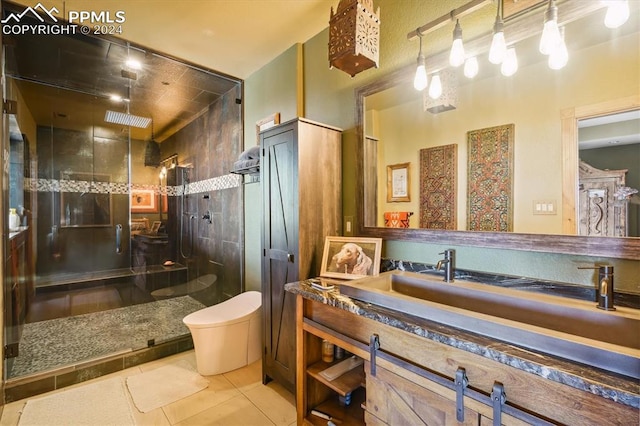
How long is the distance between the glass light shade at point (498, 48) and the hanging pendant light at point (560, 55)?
0.61 feet

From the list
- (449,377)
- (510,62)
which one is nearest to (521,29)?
(510,62)

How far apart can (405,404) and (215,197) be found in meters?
3.11

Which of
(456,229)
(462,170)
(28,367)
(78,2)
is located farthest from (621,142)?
(28,367)

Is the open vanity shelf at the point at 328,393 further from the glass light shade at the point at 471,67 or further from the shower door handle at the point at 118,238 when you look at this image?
the shower door handle at the point at 118,238

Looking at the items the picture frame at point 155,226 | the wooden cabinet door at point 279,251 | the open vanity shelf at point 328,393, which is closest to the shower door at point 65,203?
the picture frame at point 155,226

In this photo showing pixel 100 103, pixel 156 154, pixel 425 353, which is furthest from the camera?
pixel 156 154

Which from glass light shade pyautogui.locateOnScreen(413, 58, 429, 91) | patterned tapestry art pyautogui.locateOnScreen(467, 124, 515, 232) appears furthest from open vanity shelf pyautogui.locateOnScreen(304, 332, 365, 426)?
glass light shade pyautogui.locateOnScreen(413, 58, 429, 91)

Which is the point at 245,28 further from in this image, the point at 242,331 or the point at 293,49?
the point at 242,331

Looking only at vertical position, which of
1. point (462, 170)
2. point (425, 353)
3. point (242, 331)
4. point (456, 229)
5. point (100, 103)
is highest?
point (100, 103)

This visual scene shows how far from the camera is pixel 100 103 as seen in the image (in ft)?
10.8

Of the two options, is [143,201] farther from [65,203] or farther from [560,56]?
[560,56]

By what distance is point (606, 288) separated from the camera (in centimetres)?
105

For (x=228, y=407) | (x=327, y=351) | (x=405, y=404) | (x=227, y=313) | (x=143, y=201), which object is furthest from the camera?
(x=143, y=201)

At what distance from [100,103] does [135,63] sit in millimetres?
824
